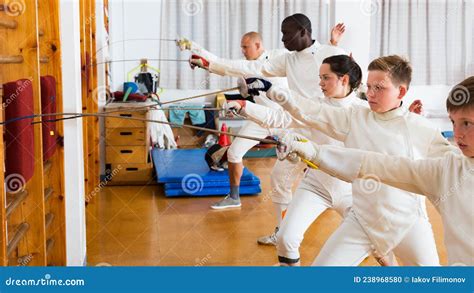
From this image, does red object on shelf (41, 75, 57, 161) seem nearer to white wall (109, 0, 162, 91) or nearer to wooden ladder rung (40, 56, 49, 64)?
wooden ladder rung (40, 56, 49, 64)

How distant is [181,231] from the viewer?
4199mm

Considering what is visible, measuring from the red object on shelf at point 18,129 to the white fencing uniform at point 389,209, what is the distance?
3.82ft

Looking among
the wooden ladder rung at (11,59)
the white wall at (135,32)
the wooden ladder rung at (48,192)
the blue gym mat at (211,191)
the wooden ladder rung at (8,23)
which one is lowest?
the blue gym mat at (211,191)

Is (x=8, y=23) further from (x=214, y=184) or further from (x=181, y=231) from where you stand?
(x=214, y=184)

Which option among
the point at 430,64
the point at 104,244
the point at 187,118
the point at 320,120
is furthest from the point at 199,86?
the point at 320,120

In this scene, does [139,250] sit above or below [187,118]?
below

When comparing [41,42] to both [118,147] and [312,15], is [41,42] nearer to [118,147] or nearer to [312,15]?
[118,147]

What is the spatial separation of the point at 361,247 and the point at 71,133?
61.0 inches

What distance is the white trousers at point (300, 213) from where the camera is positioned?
2805 mm

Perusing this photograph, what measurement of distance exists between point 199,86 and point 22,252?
4.86m

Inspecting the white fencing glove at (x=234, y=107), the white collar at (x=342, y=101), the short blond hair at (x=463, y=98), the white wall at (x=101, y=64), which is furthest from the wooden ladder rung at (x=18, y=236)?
the white wall at (x=101, y=64)

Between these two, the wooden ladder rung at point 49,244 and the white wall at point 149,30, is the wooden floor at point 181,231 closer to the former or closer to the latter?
the wooden ladder rung at point 49,244

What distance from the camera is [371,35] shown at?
7.83 metres

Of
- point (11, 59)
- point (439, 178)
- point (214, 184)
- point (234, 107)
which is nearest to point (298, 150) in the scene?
point (439, 178)
